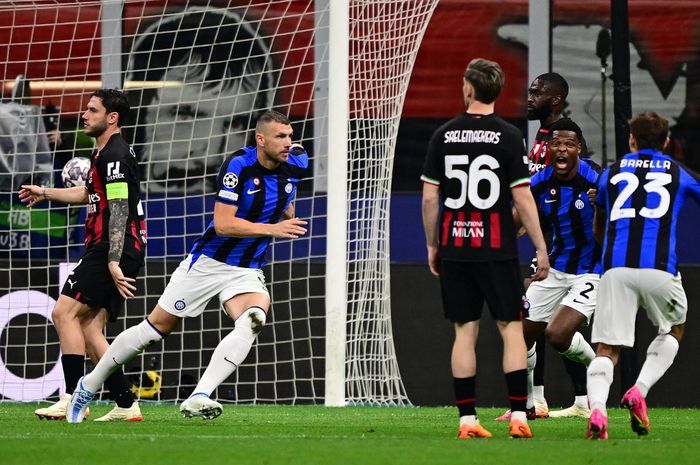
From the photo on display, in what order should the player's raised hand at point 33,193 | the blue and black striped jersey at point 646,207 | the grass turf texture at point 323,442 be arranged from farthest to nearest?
the player's raised hand at point 33,193 < the blue and black striped jersey at point 646,207 < the grass turf texture at point 323,442

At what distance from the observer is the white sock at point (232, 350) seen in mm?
8344

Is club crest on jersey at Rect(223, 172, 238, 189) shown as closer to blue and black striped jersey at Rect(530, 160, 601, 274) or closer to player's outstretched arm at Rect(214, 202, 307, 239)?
player's outstretched arm at Rect(214, 202, 307, 239)

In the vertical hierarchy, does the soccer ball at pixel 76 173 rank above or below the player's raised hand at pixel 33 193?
above

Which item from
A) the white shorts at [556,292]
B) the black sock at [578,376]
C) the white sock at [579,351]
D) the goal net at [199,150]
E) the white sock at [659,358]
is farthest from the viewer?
the goal net at [199,150]

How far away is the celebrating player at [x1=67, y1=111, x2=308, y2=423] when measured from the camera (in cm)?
849

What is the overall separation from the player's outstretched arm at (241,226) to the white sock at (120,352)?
30.5 inches

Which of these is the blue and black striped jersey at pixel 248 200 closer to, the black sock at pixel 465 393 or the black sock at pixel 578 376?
the black sock at pixel 465 393

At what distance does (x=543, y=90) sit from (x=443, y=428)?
8.51ft

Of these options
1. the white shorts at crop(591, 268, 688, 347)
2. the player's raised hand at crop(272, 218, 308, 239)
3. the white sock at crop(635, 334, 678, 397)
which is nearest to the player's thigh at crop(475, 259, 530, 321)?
the white shorts at crop(591, 268, 688, 347)

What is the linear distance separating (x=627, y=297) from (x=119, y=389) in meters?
3.33

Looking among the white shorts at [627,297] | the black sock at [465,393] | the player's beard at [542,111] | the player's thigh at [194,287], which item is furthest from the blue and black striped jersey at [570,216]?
the black sock at [465,393]

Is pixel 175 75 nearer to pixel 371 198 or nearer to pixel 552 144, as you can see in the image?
pixel 371 198

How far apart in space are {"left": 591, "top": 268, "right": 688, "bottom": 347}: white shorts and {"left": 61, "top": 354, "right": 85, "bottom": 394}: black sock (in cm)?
343

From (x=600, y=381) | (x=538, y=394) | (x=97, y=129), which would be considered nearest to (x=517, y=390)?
(x=600, y=381)
